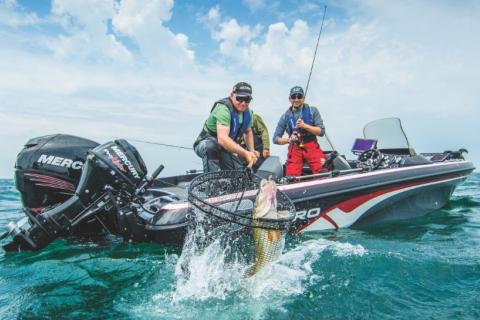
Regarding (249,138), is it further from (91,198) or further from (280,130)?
(91,198)

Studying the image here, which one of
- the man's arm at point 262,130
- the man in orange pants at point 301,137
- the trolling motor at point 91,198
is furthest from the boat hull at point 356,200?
the man's arm at point 262,130

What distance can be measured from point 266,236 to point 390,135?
5.79 m

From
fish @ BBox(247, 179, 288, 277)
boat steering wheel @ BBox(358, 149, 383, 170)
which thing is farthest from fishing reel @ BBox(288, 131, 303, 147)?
fish @ BBox(247, 179, 288, 277)

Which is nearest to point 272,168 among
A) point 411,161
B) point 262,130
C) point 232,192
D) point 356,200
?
point 232,192

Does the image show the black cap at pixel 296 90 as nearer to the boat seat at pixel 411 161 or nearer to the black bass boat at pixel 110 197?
the black bass boat at pixel 110 197

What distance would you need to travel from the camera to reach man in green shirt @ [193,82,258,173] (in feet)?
13.7

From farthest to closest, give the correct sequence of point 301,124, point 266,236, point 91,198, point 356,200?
point 301,124 → point 356,200 → point 91,198 → point 266,236

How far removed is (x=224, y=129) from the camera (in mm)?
4133

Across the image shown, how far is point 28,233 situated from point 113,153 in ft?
3.57

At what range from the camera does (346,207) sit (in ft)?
16.8

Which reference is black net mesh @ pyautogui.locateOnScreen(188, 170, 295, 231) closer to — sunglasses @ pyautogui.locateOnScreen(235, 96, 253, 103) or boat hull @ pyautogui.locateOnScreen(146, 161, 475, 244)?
boat hull @ pyautogui.locateOnScreen(146, 161, 475, 244)

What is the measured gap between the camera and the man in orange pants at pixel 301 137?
608 cm

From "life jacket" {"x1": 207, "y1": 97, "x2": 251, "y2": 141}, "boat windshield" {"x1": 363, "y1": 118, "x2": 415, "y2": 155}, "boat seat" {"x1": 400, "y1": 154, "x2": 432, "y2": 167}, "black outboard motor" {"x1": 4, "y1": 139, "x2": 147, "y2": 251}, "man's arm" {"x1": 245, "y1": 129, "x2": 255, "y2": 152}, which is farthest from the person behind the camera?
"boat windshield" {"x1": 363, "y1": 118, "x2": 415, "y2": 155}

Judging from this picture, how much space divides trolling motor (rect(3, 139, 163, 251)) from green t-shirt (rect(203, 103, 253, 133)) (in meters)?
1.06
